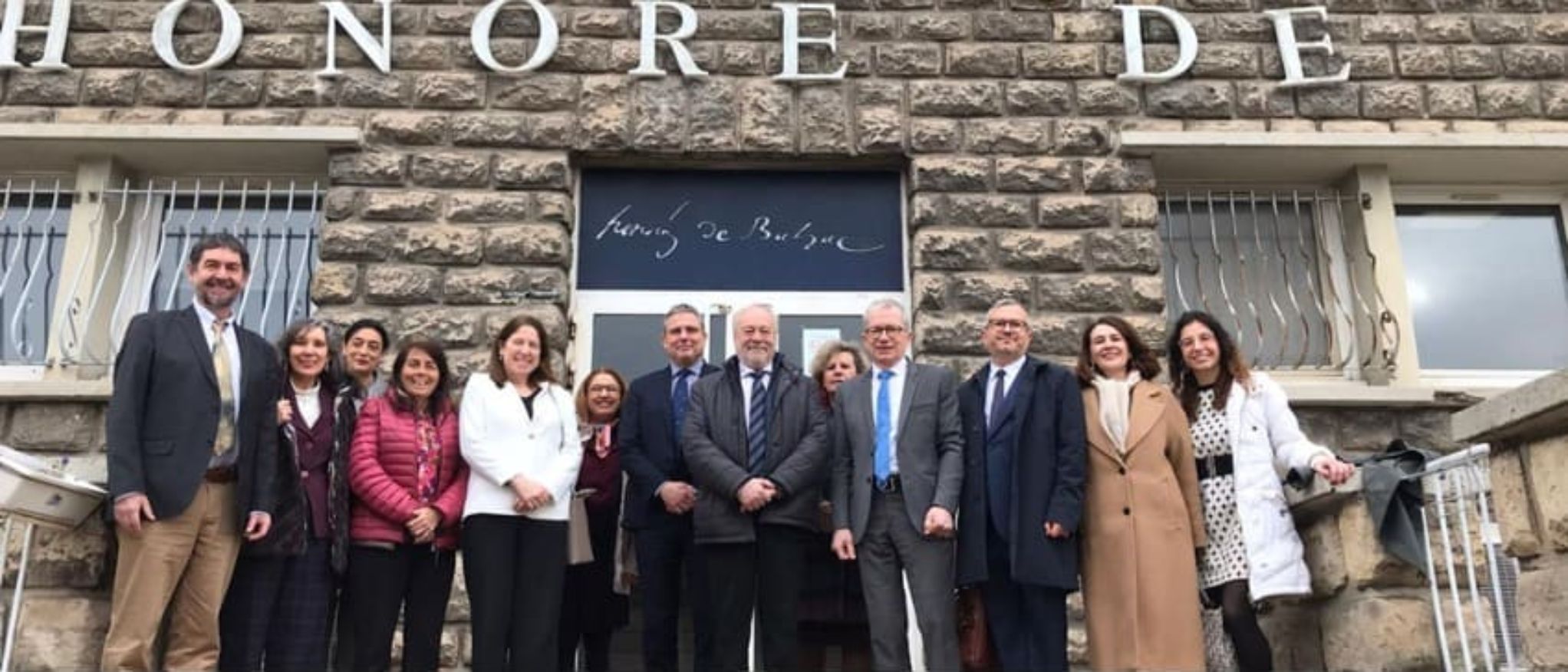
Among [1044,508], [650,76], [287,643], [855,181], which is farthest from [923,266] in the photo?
[287,643]

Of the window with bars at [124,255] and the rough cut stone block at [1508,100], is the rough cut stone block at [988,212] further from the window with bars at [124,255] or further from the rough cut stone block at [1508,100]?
the window with bars at [124,255]

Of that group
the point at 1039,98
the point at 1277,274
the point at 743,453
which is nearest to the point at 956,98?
the point at 1039,98

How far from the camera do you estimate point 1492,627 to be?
384cm

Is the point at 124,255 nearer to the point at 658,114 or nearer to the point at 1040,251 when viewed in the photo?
the point at 658,114

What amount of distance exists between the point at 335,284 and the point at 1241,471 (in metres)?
4.04

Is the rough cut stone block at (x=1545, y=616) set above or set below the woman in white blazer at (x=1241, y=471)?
below

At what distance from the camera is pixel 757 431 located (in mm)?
4203

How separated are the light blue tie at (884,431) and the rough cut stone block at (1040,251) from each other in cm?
196

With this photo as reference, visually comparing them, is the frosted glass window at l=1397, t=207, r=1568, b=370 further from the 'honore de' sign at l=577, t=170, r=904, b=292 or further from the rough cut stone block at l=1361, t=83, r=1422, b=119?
the 'honore de' sign at l=577, t=170, r=904, b=292

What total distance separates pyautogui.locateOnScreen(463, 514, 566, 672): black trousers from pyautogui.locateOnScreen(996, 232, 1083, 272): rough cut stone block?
9.32 feet

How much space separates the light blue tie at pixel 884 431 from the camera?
4129 millimetres

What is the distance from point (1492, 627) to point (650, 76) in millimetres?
4302

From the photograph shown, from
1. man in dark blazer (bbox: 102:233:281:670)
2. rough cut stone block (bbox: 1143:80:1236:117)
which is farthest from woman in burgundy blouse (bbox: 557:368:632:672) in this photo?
rough cut stone block (bbox: 1143:80:1236:117)

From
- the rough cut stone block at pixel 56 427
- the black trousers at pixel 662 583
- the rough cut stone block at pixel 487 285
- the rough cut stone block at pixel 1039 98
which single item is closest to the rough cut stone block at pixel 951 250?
the rough cut stone block at pixel 1039 98
